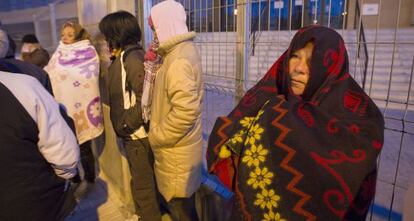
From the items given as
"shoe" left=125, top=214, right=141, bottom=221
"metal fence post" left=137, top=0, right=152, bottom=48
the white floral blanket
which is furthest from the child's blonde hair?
"shoe" left=125, top=214, right=141, bottom=221

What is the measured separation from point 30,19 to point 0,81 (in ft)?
56.9

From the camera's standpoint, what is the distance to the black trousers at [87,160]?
11.3 feet

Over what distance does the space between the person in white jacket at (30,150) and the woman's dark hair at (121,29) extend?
0.97 m

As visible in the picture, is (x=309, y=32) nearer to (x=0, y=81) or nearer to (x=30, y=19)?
(x=0, y=81)

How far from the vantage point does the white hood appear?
1.99 metres

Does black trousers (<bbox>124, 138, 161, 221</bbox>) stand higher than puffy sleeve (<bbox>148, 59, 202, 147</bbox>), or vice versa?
puffy sleeve (<bbox>148, 59, 202, 147</bbox>)

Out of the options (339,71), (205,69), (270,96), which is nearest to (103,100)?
(205,69)

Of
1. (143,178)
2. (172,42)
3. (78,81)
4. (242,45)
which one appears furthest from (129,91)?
(242,45)

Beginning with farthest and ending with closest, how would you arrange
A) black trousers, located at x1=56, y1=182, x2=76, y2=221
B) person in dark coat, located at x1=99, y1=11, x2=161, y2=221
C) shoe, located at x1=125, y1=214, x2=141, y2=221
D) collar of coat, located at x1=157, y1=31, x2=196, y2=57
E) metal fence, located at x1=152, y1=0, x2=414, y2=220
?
shoe, located at x1=125, y1=214, x2=141, y2=221 → person in dark coat, located at x1=99, y1=11, x2=161, y2=221 → collar of coat, located at x1=157, y1=31, x2=196, y2=57 → black trousers, located at x1=56, y1=182, x2=76, y2=221 → metal fence, located at x1=152, y1=0, x2=414, y2=220

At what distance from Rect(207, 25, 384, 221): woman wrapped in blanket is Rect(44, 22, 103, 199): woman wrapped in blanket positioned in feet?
7.18

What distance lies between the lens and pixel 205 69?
255cm

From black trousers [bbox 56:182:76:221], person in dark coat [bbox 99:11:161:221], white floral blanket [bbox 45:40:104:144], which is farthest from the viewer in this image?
white floral blanket [bbox 45:40:104:144]

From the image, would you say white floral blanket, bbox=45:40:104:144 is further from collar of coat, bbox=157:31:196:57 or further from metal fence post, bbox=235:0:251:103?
metal fence post, bbox=235:0:251:103

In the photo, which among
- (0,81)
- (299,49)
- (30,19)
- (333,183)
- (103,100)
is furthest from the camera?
(30,19)
